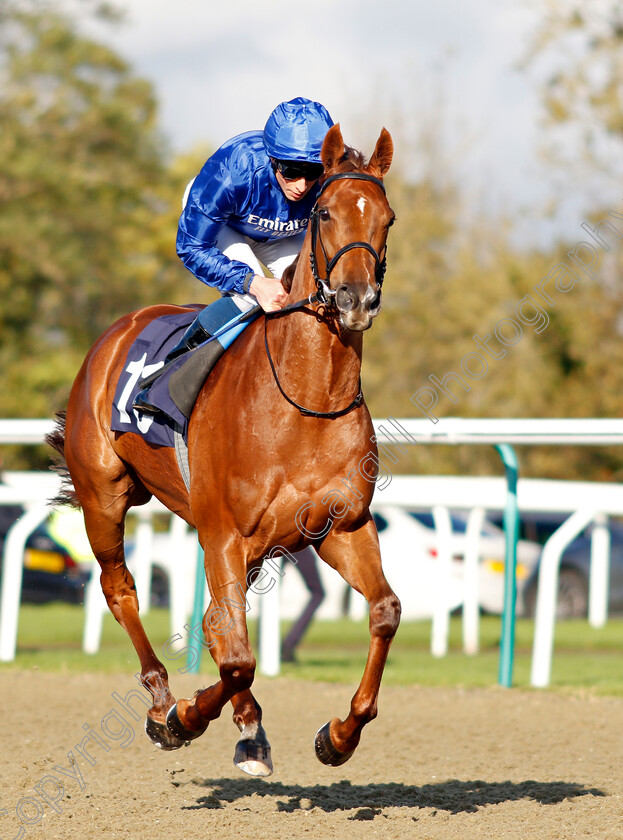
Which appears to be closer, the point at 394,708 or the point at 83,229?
the point at 394,708

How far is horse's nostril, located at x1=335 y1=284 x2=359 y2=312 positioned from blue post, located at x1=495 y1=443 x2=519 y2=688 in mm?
3581

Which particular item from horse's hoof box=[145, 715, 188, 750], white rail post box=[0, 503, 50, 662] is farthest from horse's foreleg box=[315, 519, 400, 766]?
white rail post box=[0, 503, 50, 662]

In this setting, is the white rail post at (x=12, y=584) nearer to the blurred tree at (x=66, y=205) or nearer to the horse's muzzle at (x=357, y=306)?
the horse's muzzle at (x=357, y=306)

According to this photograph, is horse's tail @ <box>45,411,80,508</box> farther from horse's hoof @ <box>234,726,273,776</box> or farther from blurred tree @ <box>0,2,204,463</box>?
blurred tree @ <box>0,2,204,463</box>

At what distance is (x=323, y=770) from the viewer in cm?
493

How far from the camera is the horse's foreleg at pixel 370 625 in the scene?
12.9 ft

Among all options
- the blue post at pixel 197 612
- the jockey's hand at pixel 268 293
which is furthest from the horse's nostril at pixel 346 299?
the blue post at pixel 197 612

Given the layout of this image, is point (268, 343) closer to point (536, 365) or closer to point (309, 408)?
point (309, 408)

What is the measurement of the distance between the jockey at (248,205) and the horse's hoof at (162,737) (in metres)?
1.26

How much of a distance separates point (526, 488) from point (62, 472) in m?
5.49

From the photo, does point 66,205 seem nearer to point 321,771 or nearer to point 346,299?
point 321,771

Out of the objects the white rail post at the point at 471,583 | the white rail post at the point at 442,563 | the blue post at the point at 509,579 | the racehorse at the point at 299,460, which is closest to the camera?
the racehorse at the point at 299,460

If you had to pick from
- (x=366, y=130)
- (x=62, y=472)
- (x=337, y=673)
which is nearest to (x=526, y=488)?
(x=337, y=673)

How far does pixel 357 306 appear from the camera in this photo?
3.41 m
